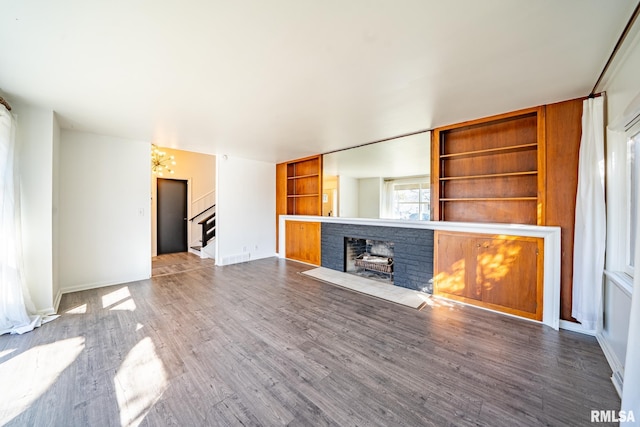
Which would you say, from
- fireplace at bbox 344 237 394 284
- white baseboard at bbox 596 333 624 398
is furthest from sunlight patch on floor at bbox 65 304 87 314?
white baseboard at bbox 596 333 624 398

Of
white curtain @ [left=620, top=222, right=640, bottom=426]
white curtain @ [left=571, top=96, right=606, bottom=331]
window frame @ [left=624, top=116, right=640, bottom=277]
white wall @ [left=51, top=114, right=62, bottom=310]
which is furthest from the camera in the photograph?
white wall @ [left=51, top=114, right=62, bottom=310]

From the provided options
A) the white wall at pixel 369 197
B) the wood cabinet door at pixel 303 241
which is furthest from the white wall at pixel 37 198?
the white wall at pixel 369 197

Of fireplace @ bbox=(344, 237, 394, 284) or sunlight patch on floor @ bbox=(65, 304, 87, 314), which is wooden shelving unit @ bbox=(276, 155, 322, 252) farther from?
sunlight patch on floor @ bbox=(65, 304, 87, 314)

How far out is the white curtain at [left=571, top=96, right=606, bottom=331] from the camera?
2254 millimetres

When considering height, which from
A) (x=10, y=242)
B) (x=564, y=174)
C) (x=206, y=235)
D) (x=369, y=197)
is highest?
(x=564, y=174)

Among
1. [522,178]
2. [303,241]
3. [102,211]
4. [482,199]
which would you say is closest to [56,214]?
[102,211]

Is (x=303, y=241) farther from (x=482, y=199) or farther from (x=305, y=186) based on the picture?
(x=482, y=199)

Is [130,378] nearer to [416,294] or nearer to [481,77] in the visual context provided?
[416,294]

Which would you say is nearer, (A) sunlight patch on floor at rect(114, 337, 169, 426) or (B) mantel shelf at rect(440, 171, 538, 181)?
(A) sunlight patch on floor at rect(114, 337, 169, 426)

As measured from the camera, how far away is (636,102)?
162 centimetres

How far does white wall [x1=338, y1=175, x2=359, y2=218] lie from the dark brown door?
15.4ft

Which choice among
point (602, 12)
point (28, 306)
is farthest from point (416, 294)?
point (28, 306)

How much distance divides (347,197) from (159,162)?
4430 millimetres

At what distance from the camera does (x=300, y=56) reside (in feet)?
5.93
